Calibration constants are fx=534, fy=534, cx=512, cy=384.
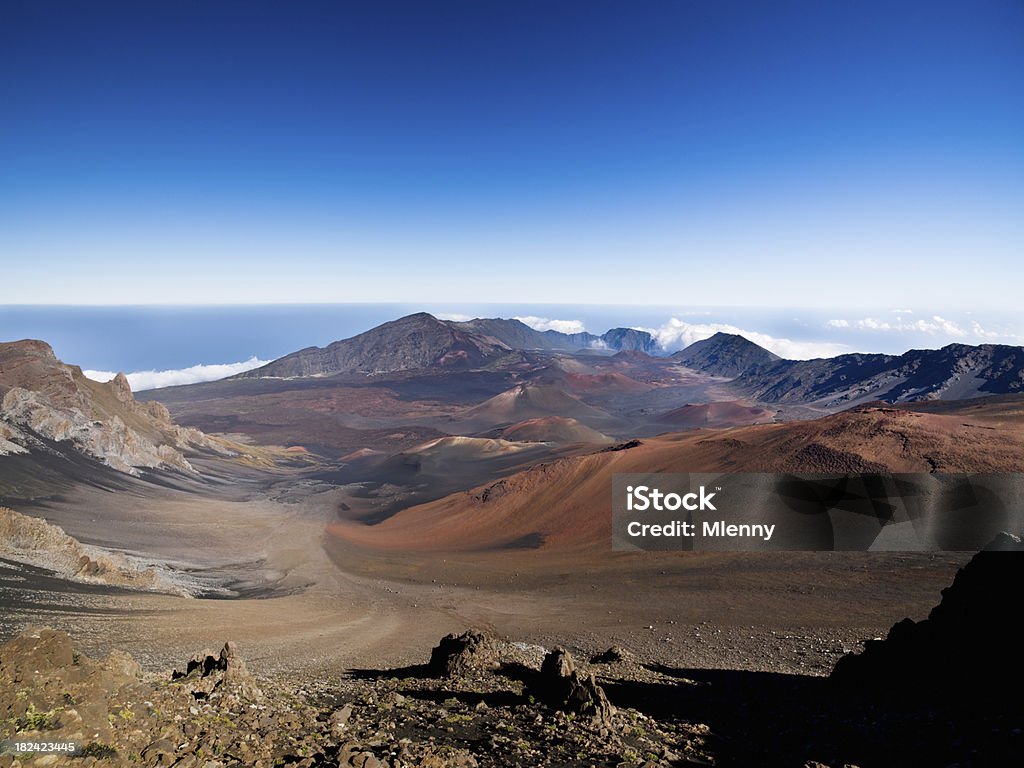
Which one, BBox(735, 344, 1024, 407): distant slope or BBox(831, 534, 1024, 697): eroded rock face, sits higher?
BBox(735, 344, 1024, 407): distant slope

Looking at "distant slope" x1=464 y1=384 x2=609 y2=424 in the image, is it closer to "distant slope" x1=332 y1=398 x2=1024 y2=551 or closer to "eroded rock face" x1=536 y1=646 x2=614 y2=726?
"distant slope" x1=332 y1=398 x2=1024 y2=551

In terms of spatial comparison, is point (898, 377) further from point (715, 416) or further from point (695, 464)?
point (695, 464)

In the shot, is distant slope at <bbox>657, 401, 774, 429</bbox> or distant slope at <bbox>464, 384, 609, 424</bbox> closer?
distant slope at <bbox>657, 401, 774, 429</bbox>

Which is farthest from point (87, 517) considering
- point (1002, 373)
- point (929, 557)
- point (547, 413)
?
point (1002, 373)

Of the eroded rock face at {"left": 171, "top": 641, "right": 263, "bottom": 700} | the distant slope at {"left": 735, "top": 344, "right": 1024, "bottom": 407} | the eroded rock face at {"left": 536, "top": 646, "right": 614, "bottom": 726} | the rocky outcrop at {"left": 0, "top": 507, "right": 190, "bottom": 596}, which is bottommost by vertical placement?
the rocky outcrop at {"left": 0, "top": 507, "right": 190, "bottom": 596}

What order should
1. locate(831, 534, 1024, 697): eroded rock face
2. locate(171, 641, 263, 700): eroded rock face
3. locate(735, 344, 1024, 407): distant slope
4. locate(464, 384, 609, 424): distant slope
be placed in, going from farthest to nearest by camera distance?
locate(464, 384, 609, 424): distant slope → locate(735, 344, 1024, 407): distant slope → locate(831, 534, 1024, 697): eroded rock face → locate(171, 641, 263, 700): eroded rock face

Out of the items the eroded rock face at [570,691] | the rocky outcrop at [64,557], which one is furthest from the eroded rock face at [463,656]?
the rocky outcrop at [64,557]

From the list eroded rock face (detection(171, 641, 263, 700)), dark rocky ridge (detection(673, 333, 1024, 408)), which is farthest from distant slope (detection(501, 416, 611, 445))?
eroded rock face (detection(171, 641, 263, 700))
